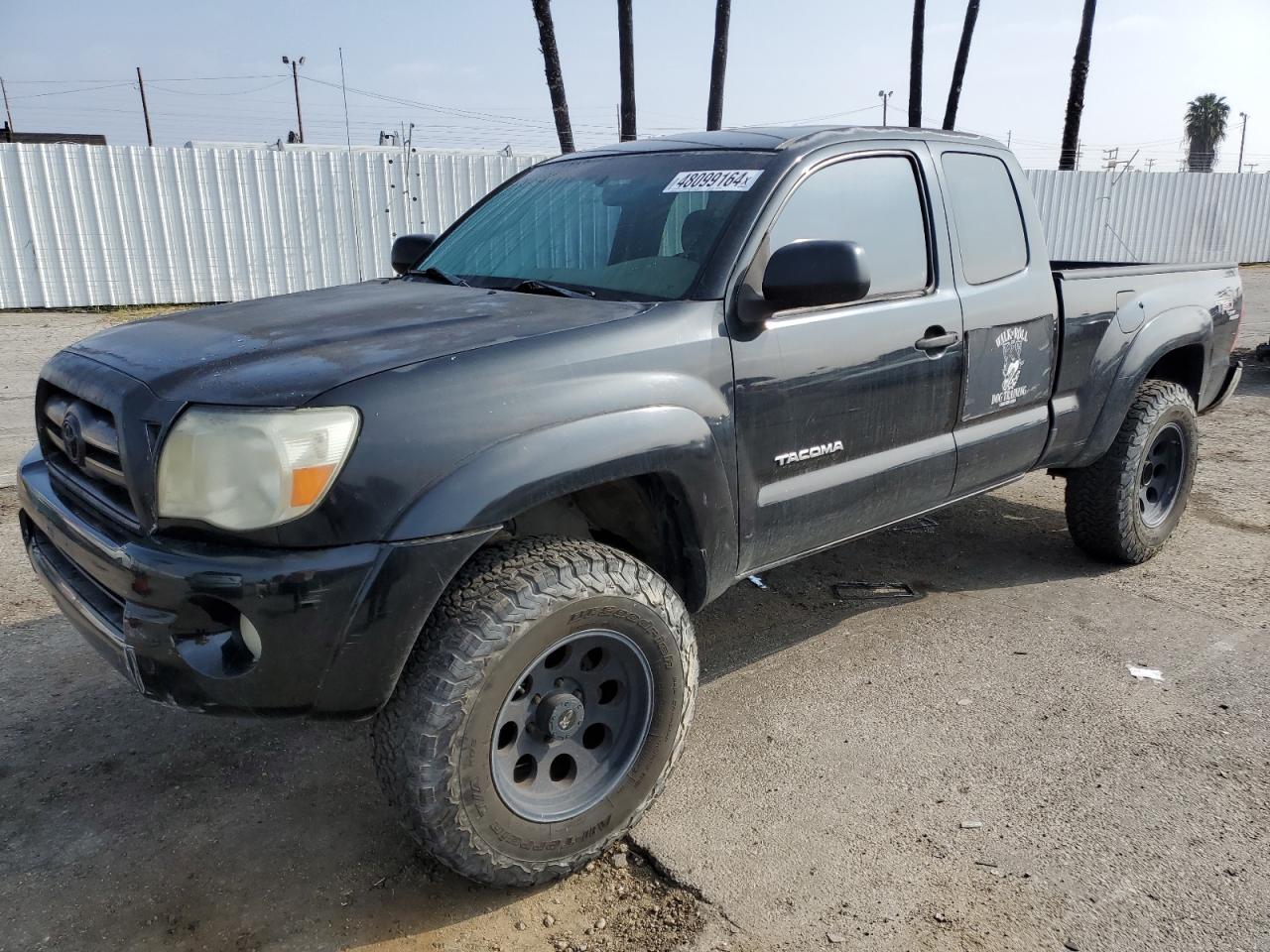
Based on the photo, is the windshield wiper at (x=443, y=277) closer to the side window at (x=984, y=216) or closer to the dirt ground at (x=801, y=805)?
the dirt ground at (x=801, y=805)

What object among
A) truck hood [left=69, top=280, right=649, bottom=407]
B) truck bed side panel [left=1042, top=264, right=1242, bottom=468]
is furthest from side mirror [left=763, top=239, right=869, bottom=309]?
truck bed side panel [left=1042, top=264, right=1242, bottom=468]

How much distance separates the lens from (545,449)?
222 cm

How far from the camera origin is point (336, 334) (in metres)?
2.44

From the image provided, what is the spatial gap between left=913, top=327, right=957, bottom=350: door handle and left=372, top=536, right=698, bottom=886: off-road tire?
1388 millimetres

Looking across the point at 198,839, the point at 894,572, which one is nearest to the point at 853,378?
the point at 894,572

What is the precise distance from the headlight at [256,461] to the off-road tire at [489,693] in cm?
43

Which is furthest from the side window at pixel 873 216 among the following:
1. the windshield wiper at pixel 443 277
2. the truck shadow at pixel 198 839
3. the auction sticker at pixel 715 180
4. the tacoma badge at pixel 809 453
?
the truck shadow at pixel 198 839

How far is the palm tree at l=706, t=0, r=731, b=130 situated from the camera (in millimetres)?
18297

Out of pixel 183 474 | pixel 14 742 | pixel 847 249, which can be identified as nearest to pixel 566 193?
pixel 847 249

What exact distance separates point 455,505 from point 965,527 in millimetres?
3842

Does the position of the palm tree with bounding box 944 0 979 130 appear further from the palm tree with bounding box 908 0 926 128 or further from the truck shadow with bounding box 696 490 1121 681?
the truck shadow with bounding box 696 490 1121 681

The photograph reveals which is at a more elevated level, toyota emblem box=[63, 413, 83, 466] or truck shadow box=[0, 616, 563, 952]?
toyota emblem box=[63, 413, 83, 466]

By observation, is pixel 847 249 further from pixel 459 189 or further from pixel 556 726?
pixel 459 189

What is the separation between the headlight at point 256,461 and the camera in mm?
1999
